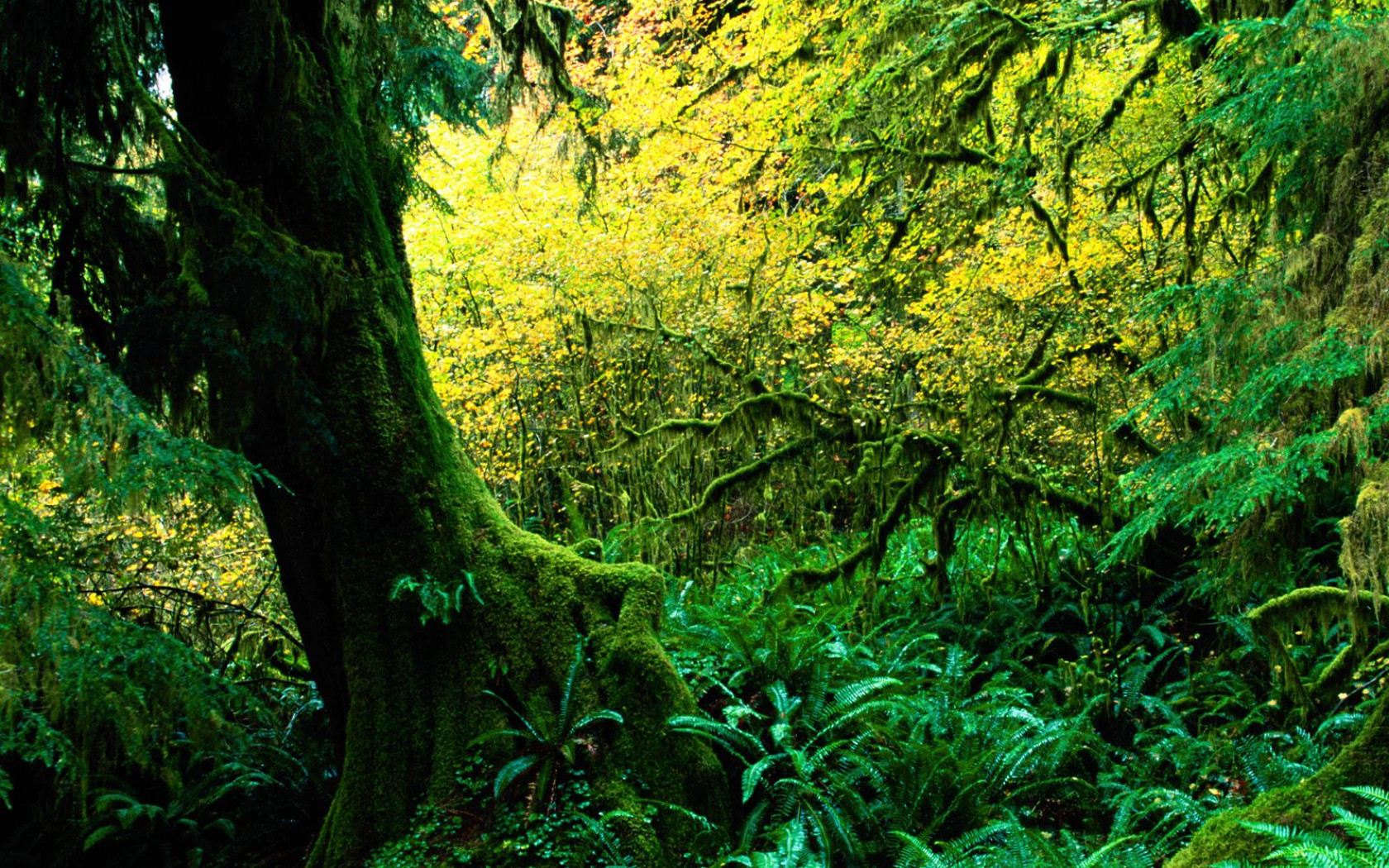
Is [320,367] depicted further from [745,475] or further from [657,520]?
[745,475]

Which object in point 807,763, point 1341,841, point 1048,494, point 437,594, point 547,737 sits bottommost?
point 1341,841

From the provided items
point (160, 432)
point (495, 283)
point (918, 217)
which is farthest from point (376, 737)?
point (495, 283)

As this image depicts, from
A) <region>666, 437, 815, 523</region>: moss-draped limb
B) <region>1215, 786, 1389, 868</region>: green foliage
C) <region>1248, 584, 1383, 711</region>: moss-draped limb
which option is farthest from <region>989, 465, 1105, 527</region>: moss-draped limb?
<region>1215, 786, 1389, 868</region>: green foliage

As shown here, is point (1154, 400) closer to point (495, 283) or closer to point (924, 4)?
point (924, 4)

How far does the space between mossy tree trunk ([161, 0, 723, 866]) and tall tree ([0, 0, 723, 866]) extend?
0.04 ft

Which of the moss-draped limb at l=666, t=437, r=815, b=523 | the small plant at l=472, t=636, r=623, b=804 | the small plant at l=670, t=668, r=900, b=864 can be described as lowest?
the small plant at l=670, t=668, r=900, b=864

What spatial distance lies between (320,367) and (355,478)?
0.61 metres

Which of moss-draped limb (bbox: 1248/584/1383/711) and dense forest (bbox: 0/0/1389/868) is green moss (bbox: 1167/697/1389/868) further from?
moss-draped limb (bbox: 1248/584/1383/711)

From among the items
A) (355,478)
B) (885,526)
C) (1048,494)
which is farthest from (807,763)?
(1048,494)

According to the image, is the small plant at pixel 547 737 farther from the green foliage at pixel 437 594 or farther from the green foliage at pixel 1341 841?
the green foliage at pixel 1341 841

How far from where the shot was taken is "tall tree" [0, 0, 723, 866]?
3994 mm

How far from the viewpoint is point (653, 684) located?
14.3ft

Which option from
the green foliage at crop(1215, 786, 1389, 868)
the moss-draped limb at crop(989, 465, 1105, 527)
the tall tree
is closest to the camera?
the green foliage at crop(1215, 786, 1389, 868)

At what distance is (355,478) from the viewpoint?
456cm
